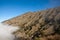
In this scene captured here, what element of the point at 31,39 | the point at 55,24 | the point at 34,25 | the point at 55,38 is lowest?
the point at 55,38

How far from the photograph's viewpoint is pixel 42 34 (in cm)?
14162

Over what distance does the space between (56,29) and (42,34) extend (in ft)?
53.8

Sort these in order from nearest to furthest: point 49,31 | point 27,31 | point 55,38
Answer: point 55,38 → point 49,31 → point 27,31

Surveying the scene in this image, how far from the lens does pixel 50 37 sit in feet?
415

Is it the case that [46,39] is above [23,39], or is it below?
below

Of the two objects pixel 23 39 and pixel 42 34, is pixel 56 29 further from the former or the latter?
pixel 23 39

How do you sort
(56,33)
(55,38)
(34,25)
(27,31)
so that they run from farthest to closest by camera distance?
(34,25), (27,31), (56,33), (55,38)

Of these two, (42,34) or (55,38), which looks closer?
(55,38)

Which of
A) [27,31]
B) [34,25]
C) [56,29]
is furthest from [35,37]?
[34,25]

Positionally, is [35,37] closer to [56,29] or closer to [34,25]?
[56,29]

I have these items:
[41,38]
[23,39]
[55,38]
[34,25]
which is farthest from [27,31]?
[55,38]

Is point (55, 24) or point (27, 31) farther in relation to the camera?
point (27, 31)

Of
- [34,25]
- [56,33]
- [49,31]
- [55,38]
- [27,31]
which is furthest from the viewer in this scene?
[34,25]

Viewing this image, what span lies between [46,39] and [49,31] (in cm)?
1545
